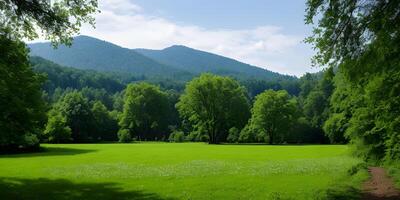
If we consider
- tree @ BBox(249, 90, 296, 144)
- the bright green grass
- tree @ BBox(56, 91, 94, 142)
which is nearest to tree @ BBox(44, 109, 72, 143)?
tree @ BBox(56, 91, 94, 142)

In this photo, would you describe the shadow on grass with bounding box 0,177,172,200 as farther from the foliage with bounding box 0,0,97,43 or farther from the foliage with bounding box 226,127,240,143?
the foliage with bounding box 226,127,240,143

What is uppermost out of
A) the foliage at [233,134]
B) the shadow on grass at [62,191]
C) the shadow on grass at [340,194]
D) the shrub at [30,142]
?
the foliage at [233,134]

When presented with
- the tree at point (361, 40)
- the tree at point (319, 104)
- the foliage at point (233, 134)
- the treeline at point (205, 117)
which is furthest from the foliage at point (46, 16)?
the tree at point (319, 104)

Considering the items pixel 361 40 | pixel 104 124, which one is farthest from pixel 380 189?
pixel 104 124

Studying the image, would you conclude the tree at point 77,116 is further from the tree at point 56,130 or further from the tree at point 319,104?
the tree at point 319,104

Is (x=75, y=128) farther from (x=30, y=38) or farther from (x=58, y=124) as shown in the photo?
(x=30, y=38)

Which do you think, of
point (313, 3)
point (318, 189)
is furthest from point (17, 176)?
point (313, 3)

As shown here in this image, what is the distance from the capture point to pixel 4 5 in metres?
25.1

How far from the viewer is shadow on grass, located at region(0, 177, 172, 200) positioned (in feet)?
78.9

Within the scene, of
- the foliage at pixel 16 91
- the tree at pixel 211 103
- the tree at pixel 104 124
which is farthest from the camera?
the tree at pixel 104 124

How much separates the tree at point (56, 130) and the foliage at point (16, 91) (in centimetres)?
6333

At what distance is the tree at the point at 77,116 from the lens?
124438 mm

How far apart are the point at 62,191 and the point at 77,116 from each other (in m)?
103

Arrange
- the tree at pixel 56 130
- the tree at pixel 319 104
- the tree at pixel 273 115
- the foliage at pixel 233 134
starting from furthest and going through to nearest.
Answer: the tree at pixel 319 104 < the foliage at pixel 233 134 < the tree at pixel 273 115 < the tree at pixel 56 130
